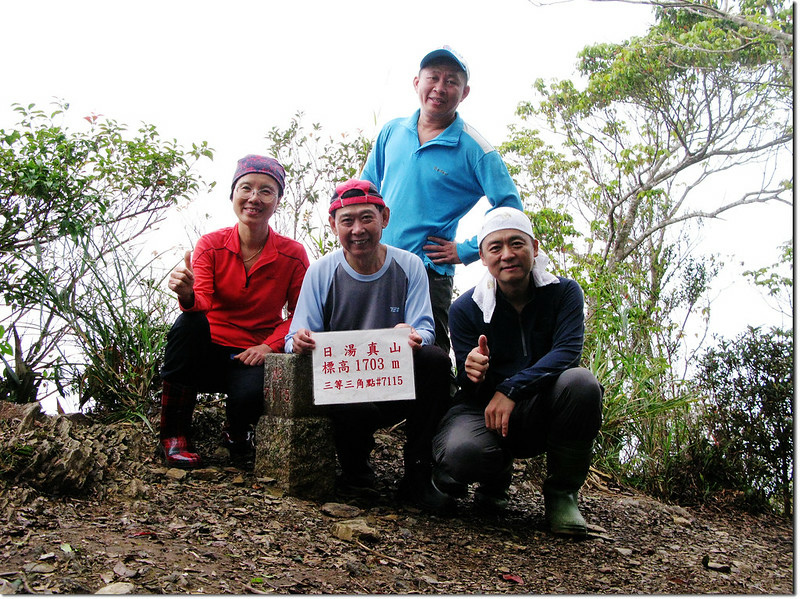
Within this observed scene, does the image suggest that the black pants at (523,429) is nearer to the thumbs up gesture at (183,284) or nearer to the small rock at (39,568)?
the thumbs up gesture at (183,284)

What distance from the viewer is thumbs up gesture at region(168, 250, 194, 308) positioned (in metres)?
3.13

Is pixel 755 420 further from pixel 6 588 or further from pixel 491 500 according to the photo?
pixel 6 588

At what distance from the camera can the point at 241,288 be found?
3.53m

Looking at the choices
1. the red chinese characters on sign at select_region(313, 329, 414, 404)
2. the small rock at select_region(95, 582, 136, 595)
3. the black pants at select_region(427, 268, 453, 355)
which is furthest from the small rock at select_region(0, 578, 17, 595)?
the black pants at select_region(427, 268, 453, 355)

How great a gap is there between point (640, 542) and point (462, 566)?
119 centimetres

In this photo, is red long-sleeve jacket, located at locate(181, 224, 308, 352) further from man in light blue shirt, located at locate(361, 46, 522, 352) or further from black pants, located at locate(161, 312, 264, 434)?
man in light blue shirt, located at locate(361, 46, 522, 352)

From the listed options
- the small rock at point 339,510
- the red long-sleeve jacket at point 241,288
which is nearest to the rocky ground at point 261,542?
the small rock at point 339,510

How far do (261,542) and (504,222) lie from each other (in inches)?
65.2

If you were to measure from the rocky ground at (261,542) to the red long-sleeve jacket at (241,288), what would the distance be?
0.68 m

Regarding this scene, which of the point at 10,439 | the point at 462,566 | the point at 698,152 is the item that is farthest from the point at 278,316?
the point at 698,152

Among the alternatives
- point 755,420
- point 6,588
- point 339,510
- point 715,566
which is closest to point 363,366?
point 339,510

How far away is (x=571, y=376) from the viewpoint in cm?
304

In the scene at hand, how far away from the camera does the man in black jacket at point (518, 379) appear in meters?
3.05

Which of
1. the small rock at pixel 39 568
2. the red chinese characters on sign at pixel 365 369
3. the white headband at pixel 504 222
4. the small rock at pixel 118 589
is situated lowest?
the small rock at pixel 118 589
